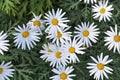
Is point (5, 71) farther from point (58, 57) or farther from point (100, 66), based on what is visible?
point (100, 66)

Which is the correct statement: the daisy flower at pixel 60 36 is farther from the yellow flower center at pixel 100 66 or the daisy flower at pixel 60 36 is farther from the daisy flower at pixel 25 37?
the yellow flower center at pixel 100 66

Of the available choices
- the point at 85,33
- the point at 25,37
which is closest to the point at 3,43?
the point at 25,37

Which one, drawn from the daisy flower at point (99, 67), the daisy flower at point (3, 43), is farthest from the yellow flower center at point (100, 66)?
the daisy flower at point (3, 43)

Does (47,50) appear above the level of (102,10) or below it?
below

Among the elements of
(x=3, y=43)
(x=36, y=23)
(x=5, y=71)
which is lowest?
(x=5, y=71)

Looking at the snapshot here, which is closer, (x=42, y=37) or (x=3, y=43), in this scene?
(x=3, y=43)

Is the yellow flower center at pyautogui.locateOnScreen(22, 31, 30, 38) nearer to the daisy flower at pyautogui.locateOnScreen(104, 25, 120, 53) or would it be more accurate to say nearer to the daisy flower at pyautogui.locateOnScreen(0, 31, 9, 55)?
the daisy flower at pyautogui.locateOnScreen(0, 31, 9, 55)

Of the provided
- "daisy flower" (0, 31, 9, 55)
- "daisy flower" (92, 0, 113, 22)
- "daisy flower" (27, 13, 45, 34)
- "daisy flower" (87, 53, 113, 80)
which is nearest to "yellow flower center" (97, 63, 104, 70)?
"daisy flower" (87, 53, 113, 80)
